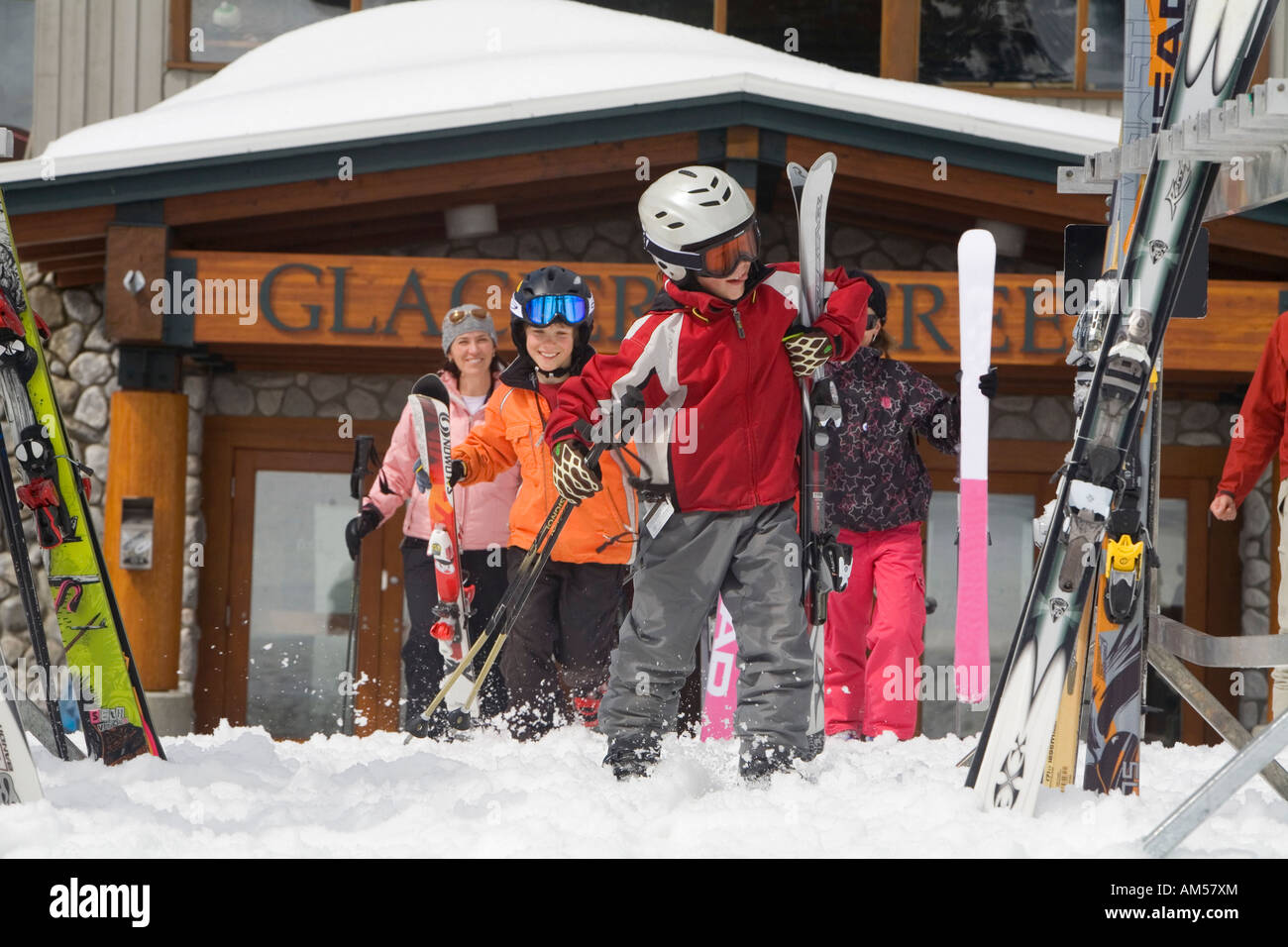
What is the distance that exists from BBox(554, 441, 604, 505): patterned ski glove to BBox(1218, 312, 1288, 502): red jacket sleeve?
2529 mm

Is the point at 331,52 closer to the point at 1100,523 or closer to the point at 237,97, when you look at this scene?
the point at 237,97

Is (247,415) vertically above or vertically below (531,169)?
below

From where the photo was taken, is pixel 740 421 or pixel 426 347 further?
pixel 426 347

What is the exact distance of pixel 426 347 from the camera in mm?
6941

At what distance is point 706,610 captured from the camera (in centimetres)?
362

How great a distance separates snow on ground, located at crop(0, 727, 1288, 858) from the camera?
8.75 feet

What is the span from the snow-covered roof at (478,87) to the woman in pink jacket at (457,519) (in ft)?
6.15

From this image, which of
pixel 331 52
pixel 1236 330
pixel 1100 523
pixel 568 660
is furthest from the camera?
pixel 331 52

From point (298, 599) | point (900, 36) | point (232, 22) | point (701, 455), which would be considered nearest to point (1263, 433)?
point (701, 455)

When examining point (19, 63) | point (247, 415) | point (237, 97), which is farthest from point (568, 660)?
point (19, 63)

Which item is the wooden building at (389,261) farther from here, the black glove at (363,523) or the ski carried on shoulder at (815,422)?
the ski carried on shoulder at (815,422)

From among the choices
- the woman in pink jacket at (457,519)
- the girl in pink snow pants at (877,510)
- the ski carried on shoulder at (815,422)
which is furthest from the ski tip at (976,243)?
the woman in pink jacket at (457,519)

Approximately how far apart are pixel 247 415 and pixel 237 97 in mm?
1981
